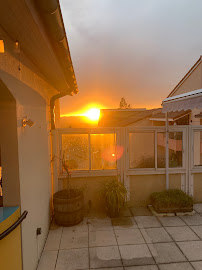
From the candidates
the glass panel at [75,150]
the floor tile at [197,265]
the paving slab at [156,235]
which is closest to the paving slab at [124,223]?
the paving slab at [156,235]

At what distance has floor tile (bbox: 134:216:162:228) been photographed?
506 centimetres

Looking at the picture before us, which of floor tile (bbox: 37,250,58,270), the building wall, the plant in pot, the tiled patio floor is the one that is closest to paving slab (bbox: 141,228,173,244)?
the tiled patio floor

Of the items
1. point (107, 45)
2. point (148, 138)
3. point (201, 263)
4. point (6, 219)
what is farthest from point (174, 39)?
point (6, 219)

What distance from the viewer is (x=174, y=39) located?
11.0m

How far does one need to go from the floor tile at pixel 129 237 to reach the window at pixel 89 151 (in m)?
1.87

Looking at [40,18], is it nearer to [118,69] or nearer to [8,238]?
[8,238]

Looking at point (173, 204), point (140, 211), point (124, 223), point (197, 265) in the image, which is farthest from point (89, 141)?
point (197, 265)

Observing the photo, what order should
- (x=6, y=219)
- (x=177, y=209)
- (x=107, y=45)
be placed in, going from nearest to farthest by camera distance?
1. (x=6, y=219)
2. (x=177, y=209)
3. (x=107, y=45)

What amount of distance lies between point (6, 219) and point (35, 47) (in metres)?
2.22

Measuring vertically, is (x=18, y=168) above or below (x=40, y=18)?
below

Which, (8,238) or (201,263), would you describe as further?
(201,263)

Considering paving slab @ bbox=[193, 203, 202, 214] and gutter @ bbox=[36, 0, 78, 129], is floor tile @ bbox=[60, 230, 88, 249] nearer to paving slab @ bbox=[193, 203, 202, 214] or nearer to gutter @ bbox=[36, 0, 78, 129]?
paving slab @ bbox=[193, 203, 202, 214]

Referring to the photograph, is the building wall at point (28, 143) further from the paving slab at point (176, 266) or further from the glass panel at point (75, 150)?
the paving slab at point (176, 266)

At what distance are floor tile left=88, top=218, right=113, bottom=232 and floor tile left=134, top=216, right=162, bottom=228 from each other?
74 centimetres
